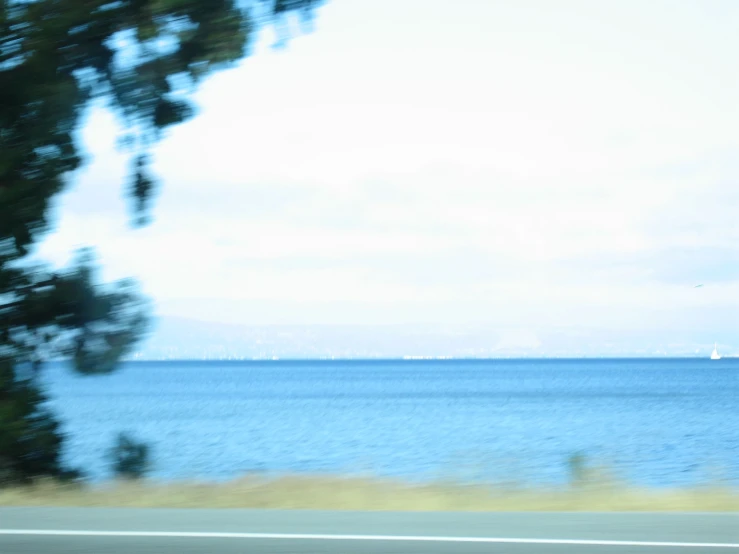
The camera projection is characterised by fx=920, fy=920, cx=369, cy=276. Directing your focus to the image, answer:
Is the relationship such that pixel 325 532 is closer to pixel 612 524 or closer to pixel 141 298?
pixel 612 524

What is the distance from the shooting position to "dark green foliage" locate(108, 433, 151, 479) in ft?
43.5

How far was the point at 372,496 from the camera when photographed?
9539 mm

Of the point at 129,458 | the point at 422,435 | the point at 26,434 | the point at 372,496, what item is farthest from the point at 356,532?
the point at 422,435

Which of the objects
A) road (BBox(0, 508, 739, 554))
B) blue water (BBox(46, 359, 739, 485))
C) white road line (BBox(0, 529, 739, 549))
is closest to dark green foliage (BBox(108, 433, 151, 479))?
blue water (BBox(46, 359, 739, 485))

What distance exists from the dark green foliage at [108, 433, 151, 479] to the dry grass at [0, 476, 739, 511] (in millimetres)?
2584

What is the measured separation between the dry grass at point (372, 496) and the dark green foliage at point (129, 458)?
258 cm

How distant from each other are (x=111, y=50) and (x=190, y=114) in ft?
4.44

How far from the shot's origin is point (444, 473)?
1152 centimetres

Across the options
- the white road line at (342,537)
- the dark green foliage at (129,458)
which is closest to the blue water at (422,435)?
the dark green foliage at (129,458)

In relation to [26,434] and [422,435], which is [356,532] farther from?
[422,435]

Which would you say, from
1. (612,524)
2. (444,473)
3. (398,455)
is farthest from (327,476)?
(398,455)

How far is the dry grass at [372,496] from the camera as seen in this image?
9016 mm

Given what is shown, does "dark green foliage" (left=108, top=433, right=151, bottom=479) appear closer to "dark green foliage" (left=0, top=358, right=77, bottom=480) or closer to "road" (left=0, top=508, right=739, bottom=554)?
"dark green foliage" (left=0, top=358, right=77, bottom=480)

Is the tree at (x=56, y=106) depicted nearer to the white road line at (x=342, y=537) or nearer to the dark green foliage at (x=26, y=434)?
the dark green foliage at (x=26, y=434)
